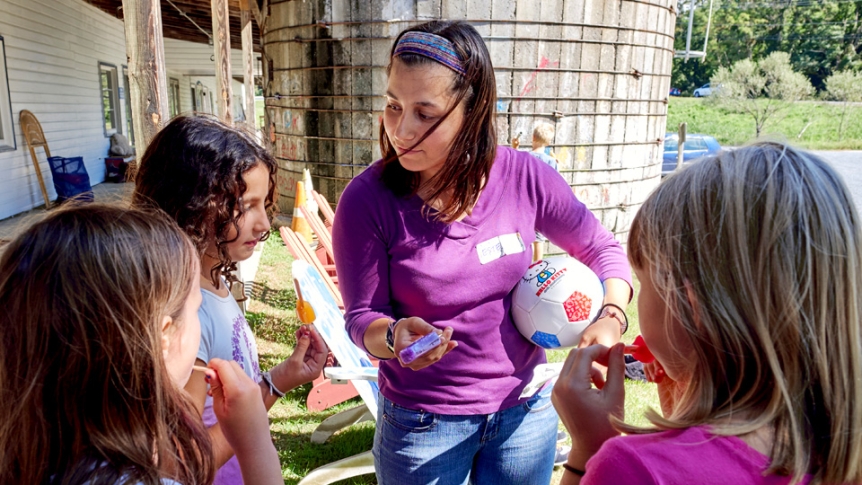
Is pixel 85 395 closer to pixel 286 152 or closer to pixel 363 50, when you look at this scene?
pixel 363 50

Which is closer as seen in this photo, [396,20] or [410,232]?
[410,232]

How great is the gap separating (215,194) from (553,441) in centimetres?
129

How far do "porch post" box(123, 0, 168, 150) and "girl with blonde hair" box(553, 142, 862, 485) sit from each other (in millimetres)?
3727

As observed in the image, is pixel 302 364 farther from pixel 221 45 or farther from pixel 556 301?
pixel 221 45

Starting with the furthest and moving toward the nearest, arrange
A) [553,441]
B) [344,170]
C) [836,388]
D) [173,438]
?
[344,170] → [553,441] → [173,438] → [836,388]

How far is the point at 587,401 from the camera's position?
112 centimetres

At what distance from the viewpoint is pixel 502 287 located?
1806 millimetres

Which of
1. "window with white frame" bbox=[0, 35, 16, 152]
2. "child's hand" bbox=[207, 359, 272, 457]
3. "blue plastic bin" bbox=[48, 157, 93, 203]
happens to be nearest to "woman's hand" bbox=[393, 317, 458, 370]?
"child's hand" bbox=[207, 359, 272, 457]

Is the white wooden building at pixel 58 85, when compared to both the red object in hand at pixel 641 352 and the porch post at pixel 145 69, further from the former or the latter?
the red object in hand at pixel 641 352

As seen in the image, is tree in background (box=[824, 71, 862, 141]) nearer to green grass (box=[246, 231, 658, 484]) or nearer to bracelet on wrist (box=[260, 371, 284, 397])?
green grass (box=[246, 231, 658, 484])

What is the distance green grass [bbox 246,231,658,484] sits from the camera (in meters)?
3.50

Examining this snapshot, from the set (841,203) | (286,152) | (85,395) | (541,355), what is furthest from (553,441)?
(286,152)

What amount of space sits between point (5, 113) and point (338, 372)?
30.9ft

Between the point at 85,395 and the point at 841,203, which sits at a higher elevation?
the point at 841,203
